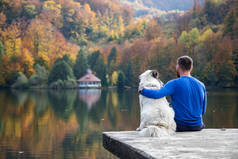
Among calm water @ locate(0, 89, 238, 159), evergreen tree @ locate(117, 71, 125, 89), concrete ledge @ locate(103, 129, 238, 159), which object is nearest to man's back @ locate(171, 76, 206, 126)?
concrete ledge @ locate(103, 129, 238, 159)

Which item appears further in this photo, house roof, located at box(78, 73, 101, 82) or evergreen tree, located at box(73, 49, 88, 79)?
evergreen tree, located at box(73, 49, 88, 79)

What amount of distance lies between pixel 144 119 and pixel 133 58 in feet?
253

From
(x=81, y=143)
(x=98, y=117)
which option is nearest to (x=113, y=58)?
(x=98, y=117)

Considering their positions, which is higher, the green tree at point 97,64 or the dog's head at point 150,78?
the green tree at point 97,64

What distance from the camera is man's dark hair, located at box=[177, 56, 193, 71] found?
5.86m

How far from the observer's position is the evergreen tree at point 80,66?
78.5 meters

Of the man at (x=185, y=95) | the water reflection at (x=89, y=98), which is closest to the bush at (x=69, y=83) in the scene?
the water reflection at (x=89, y=98)

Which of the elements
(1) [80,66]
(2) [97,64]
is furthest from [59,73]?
(2) [97,64]

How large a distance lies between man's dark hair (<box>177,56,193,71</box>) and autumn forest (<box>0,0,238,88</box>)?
5712 cm

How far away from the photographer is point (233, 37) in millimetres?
69250

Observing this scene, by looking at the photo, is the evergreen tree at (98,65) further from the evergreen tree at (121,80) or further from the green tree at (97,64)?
the evergreen tree at (121,80)

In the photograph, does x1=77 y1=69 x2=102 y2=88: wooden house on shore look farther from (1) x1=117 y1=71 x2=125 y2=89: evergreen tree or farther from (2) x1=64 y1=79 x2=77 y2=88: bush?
(1) x1=117 y1=71 x2=125 y2=89: evergreen tree

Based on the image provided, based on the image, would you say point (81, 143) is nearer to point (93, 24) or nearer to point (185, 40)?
point (185, 40)

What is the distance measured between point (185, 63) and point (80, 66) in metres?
73.8
